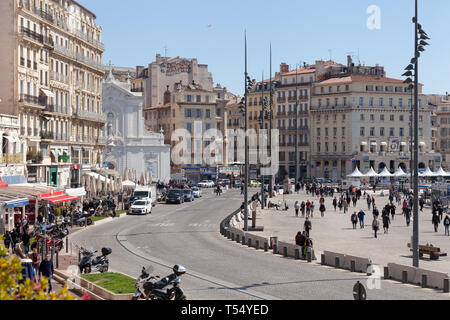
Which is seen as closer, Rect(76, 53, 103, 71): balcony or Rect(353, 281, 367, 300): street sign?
Rect(353, 281, 367, 300): street sign

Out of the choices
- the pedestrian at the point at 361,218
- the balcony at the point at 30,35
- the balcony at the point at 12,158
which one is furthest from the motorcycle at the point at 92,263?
the balcony at the point at 30,35

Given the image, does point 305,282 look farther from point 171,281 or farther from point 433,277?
point 171,281

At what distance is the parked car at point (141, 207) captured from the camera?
52.6 meters

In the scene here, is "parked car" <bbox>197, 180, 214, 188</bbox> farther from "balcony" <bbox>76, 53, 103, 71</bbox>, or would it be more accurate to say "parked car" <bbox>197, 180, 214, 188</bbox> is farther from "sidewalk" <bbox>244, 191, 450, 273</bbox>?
"sidewalk" <bbox>244, 191, 450, 273</bbox>

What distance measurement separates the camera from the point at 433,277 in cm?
2205

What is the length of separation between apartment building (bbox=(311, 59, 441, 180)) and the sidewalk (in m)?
50.5

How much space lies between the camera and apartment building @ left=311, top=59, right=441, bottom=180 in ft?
351

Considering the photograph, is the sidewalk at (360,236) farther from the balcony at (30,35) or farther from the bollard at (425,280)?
the balcony at (30,35)

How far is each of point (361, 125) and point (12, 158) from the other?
72321 mm

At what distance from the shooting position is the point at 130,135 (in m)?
89.8

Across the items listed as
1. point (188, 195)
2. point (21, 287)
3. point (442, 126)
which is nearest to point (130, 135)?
Answer: point (188, 195)

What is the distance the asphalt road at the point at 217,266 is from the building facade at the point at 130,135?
143ft

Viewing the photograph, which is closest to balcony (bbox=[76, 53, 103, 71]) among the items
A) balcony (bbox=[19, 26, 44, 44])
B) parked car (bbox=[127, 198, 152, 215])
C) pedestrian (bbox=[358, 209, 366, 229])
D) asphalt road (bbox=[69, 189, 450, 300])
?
balcony (bbox=[19, 26, 44, 44])
